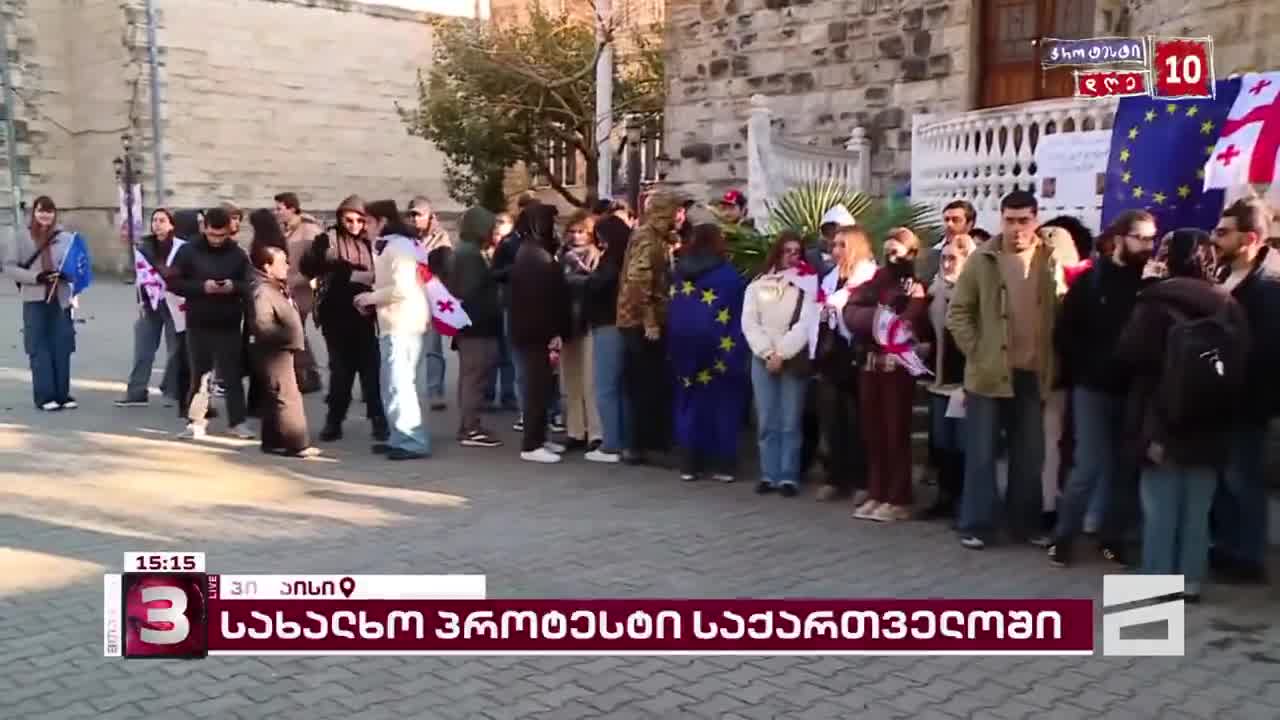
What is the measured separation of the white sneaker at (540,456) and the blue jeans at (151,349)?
3.62 meters

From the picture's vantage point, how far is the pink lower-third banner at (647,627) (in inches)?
194

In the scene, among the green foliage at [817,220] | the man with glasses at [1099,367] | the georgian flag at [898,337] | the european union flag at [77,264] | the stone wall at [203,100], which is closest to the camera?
the man with glasses at [1099,367]

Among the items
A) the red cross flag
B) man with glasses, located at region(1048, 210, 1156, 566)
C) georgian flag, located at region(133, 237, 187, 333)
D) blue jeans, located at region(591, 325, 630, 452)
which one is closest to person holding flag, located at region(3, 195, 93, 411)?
georgian flag, located at region(133, 237, 187, 333)

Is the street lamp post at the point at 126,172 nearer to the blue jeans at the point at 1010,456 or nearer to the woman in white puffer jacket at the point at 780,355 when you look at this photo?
the woman in white puffer jacket at the point at 780,355

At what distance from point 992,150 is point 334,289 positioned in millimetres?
5839

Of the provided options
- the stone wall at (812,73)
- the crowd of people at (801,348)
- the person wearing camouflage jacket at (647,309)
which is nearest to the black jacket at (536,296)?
the crowd of people at (801,348)

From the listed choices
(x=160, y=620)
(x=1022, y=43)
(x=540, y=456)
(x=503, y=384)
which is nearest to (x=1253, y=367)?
(x=540, y=456)

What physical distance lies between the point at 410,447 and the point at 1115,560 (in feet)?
16.0

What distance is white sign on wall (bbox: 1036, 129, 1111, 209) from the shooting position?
9.22m

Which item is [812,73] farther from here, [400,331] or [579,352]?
[400,331]

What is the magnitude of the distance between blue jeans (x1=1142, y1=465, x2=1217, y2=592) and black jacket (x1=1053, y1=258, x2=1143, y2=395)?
0.60 m

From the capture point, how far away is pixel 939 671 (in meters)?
4.64

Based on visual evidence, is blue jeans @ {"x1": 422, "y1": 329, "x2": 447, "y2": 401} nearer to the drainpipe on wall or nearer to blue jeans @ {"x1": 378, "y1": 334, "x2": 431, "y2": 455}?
blue jeans @ {"x1": 378, "y1": 334, "x2": 431, "y2": 455}

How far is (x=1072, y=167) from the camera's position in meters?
9.46
